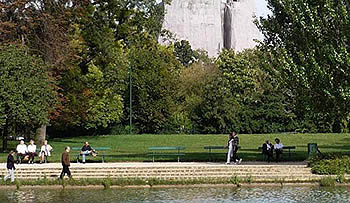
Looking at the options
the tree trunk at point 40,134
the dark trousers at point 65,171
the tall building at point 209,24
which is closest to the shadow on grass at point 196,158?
the dark trousers at point 65,171

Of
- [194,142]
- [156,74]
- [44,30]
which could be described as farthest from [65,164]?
[156,74]

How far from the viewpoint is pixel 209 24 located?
118 meters

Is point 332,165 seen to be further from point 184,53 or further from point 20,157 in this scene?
point 184,53

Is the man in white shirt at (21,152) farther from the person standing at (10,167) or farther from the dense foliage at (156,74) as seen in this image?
the person standing at (10,167)

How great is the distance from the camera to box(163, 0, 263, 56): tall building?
117125 millimetres

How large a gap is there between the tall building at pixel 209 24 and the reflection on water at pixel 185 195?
9404 centimetres

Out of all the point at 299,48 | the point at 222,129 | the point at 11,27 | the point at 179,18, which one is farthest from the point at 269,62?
the point at 179,18

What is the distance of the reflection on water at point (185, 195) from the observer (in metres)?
20.0

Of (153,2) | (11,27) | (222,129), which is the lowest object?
(222,129)

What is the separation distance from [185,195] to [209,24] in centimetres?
9800

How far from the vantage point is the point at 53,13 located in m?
43.5

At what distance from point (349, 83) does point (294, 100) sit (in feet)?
13.7

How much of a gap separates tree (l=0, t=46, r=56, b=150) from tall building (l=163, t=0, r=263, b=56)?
78000 mm

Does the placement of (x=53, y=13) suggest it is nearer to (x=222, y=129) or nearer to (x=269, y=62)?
(x=269, y=62)
